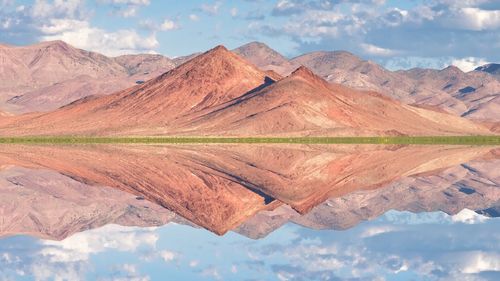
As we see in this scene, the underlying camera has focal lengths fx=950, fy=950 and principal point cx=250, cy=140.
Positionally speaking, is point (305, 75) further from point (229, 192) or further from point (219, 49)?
point (229, 192)

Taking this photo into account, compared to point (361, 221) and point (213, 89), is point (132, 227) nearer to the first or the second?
point (361, 221)

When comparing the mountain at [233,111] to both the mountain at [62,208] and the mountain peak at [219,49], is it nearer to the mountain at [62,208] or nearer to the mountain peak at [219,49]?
the mountain peak at [219,49]

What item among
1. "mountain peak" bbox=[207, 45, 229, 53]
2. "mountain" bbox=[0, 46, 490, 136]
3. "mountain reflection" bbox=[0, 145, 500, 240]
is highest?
"mountain reflection" bbox=[0, 145, 500, 240]

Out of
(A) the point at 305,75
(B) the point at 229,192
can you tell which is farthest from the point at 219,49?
(B) the point at 229,192

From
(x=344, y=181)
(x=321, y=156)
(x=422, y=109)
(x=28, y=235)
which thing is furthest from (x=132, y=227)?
(x=422, y=109)

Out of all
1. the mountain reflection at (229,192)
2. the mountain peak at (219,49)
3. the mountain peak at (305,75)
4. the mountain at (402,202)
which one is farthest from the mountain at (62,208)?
the mountain peak at (219,49)

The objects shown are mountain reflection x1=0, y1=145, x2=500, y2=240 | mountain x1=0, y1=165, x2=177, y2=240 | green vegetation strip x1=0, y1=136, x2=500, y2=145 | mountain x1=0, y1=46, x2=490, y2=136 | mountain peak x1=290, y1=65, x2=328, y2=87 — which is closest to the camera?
mountain x1=0, y1=165, x2=177, y2=240

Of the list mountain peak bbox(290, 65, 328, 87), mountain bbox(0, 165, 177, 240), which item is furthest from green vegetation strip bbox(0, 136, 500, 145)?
mountain bbox(0, 165, 177, 240)

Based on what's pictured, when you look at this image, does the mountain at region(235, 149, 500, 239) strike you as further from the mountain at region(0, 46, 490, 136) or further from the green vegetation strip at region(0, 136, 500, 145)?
the mountain at region(0, 46, 490, 136)
